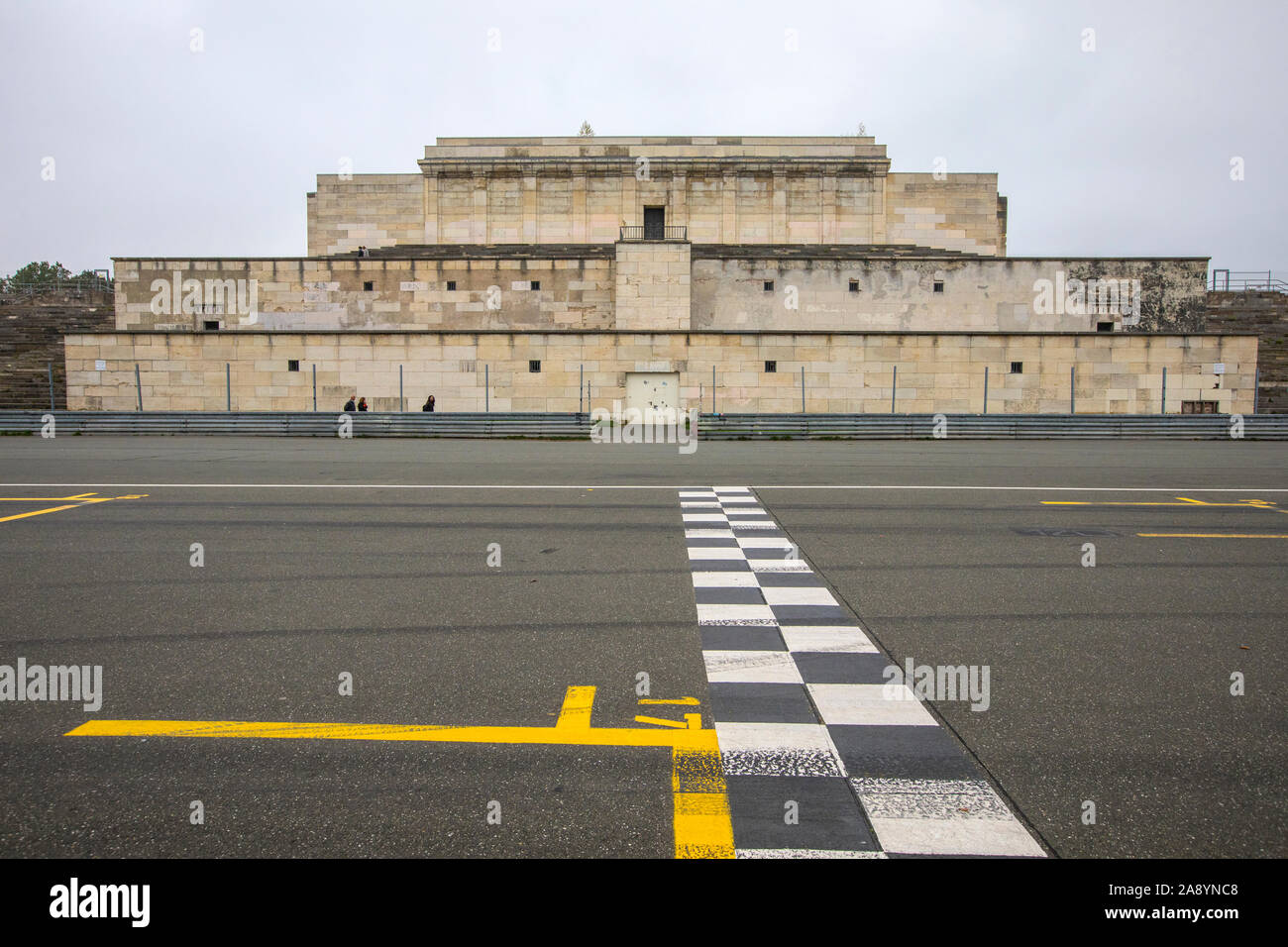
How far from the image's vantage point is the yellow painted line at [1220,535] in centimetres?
918

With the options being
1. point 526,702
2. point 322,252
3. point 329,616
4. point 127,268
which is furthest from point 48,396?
point 526,702

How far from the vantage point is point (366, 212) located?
144 feet

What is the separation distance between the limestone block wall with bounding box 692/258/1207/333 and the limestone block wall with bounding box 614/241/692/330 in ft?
3.28

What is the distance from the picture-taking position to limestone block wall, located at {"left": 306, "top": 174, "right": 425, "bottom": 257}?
143ft

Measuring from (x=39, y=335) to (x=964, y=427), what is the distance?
1648 inches

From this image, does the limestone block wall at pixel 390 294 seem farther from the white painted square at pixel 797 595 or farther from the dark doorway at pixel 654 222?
the white painted square at pixel 797 595

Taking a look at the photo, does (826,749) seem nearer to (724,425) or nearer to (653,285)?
(724,425)

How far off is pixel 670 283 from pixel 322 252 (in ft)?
71.4

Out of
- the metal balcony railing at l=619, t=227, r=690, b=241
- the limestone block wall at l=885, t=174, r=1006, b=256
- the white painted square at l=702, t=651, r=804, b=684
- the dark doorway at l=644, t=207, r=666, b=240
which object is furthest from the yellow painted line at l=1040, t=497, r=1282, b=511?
the dark doorway at l=644, t=207, r=666, b=240

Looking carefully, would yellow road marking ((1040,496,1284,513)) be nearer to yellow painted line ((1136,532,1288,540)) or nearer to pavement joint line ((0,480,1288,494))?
pavement joint line ((0,480,1288,494))

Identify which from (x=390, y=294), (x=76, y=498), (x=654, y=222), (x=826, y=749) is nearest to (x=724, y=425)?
(x=390, y=294)

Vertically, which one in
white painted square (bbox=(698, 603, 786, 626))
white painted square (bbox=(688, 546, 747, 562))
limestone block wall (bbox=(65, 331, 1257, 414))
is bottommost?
white painted square (bbox=(698, 603, 786, 626))

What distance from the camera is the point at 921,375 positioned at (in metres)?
30.9
